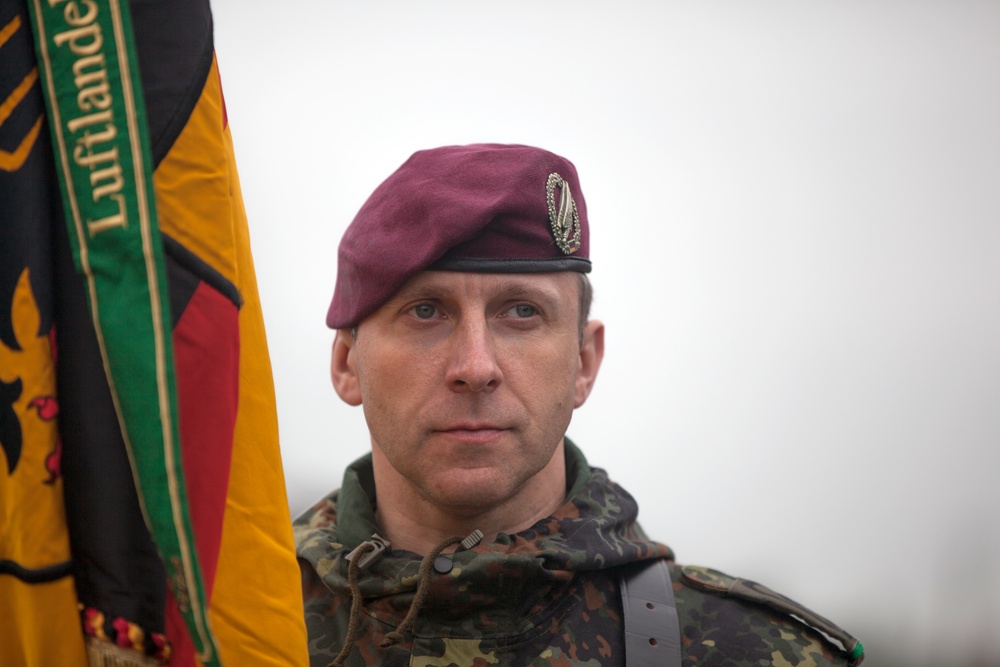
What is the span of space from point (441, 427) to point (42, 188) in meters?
1.07

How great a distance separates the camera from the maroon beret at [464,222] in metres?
2.12

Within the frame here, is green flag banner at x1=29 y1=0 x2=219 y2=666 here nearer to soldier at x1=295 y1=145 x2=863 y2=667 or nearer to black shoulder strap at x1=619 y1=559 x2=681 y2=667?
soldier at x1=295 y1=145 x2=863 y2=667

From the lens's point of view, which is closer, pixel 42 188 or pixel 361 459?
pixel 42 188

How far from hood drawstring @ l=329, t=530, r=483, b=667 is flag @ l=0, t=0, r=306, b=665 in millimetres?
677

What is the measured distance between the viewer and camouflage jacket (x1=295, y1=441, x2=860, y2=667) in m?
2.06

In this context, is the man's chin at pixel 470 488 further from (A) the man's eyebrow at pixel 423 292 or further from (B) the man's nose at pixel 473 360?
(A) the man's eyebrow at pixel 423 292

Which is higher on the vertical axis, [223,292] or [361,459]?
[223,292]

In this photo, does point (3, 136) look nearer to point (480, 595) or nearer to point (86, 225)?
point (86, 225)

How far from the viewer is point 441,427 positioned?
2090mm

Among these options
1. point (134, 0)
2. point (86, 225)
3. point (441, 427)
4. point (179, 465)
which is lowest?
point (441, 427)

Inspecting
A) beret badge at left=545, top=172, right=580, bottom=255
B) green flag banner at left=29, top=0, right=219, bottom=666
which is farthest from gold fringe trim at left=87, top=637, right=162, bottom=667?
beret badge at left=545, top=172, right=580, bottom=255

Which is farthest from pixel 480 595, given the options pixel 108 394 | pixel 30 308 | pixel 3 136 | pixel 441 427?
pixel 3 136

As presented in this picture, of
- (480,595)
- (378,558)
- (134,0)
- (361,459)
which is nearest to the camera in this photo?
(134,0)

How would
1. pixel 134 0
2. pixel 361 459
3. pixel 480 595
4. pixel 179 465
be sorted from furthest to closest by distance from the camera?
pixel 361 459
pixel 480 595
pixel 134 0
pixel 179 465
